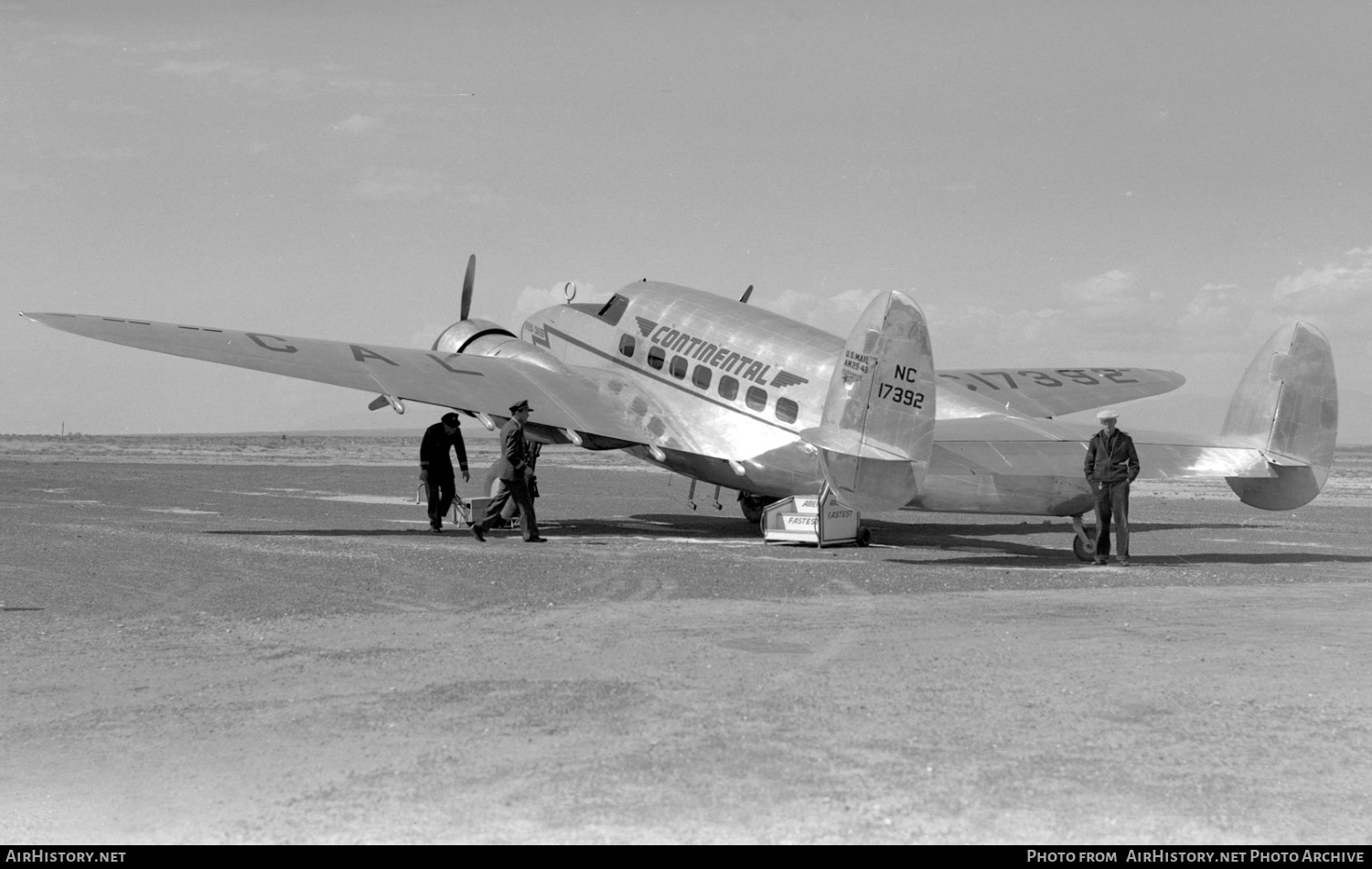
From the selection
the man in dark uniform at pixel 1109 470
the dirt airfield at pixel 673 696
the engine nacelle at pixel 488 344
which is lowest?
the dirt airfield at pixel 673 696

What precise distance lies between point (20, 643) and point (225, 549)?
265 inches

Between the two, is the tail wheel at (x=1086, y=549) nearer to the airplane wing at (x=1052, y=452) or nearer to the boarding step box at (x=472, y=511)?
the airplane wing at (x=1052, y=452)

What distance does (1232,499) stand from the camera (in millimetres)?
33875

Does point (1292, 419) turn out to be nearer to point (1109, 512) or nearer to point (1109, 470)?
point (1109, 470)

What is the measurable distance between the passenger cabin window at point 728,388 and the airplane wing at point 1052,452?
12.4ft

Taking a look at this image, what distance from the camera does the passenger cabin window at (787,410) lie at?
18.1 metres

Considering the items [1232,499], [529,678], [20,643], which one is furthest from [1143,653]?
[1232,499]

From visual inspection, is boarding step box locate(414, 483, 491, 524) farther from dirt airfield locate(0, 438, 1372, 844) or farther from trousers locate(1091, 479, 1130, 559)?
trousers locate(1091, 479, 1130, 559)

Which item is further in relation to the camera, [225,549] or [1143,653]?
[225,549]

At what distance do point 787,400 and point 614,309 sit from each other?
5092 millimetres

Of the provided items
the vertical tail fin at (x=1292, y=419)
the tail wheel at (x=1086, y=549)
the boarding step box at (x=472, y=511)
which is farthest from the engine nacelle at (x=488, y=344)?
the vertical tail fin at (x=1292, y=419)

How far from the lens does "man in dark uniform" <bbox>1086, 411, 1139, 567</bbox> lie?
1559 cm

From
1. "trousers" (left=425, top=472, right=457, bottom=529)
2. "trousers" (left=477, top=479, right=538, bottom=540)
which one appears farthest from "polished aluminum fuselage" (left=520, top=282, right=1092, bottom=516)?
"trousers" (left=425, top=472, right=457, bottom=529)
